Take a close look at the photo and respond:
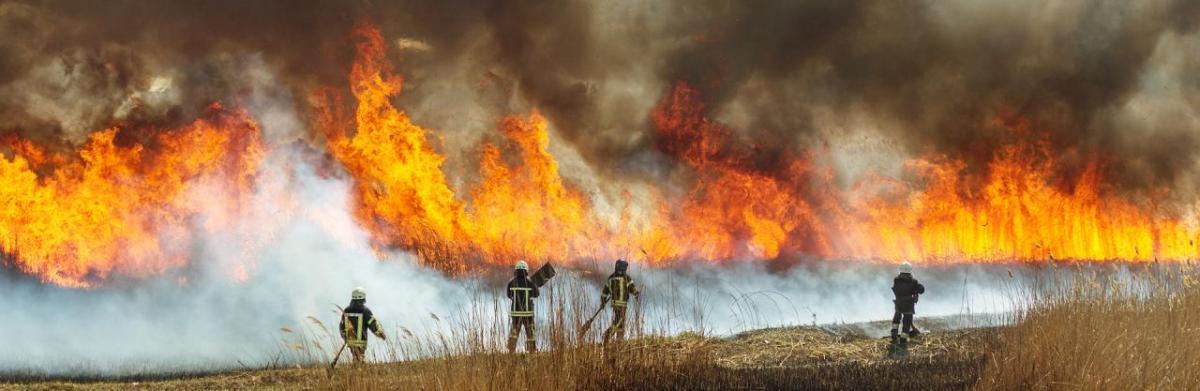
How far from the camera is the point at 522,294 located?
16.6 m

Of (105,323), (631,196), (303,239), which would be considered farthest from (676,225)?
(105,323)

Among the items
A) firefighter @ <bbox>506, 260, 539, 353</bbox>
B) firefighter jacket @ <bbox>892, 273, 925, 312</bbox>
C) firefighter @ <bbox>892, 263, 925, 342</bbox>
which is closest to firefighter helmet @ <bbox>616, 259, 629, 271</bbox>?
firefighter @ <bbox>506, 260, 539, 353</bbox>

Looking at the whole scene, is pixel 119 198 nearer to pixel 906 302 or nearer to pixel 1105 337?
pixel 906 302

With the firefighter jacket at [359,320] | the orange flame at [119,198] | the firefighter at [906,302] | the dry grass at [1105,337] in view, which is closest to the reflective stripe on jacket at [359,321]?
the firefighter jacket at [359,320]

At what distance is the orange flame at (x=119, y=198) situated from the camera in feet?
86.7

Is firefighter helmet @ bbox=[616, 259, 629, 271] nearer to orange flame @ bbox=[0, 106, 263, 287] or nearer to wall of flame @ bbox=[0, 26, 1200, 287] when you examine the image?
wall of flame @ bbox=[0, 26, 1200, 287]

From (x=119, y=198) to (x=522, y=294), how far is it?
680 inches

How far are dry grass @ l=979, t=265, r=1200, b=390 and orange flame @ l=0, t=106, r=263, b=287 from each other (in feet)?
80.3

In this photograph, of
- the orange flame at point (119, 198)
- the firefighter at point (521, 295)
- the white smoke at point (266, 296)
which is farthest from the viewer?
the orange flame at point (119, 198)

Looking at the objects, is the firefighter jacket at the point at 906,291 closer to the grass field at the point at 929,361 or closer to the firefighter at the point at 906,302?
the firefighter at the point at 906,302

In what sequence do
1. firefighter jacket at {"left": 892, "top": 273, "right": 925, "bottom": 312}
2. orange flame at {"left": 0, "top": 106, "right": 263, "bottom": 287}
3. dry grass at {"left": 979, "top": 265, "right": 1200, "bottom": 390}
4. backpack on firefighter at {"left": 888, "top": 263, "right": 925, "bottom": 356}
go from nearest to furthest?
dry grass at {"left": 979, "top": 265, "right": 1200, "bottom": 390} < backpack on firefighter at {"left": 888, "top": 263, "right": 925, "bottom": 356} < firefighter jacket at {"left": 892, "top": 273, "right": 925, "bottom": 312} < orange flame at {"left": 0, "top": 106, "right": 263, "bottom": 287}

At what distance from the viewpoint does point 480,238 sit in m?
30.0

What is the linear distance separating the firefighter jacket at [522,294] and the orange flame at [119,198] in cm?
1577

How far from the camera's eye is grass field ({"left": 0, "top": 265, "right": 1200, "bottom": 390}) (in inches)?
367
